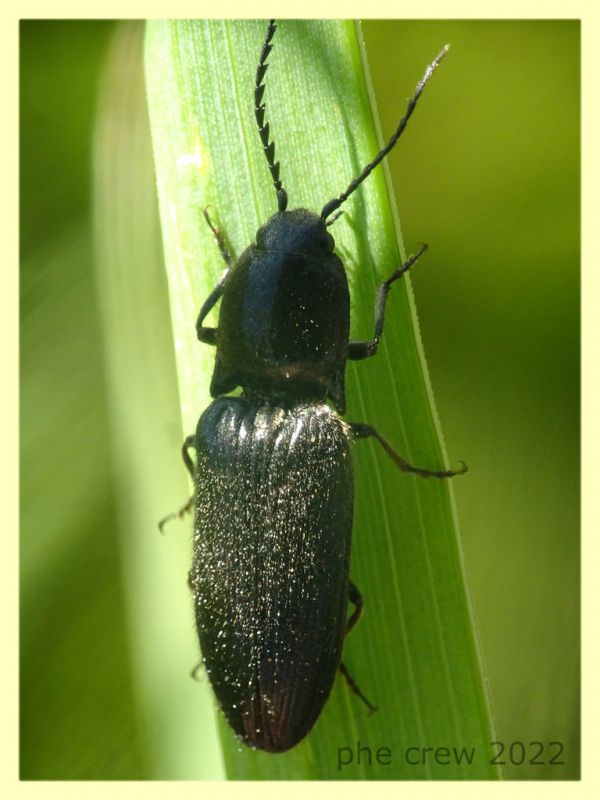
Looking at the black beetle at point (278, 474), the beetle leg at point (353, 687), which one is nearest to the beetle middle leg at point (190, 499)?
the black beetle at point (278, 474)

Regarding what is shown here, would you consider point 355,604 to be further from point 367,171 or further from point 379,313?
point 367,171

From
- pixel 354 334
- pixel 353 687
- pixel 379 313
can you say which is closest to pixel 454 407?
pixel 354 334

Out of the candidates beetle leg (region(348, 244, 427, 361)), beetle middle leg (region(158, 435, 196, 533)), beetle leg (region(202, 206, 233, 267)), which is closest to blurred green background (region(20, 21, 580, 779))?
beetle middle leg (region(158, 435, 196, 533))

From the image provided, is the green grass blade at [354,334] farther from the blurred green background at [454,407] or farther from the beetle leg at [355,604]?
the blurred green background at [454,407]

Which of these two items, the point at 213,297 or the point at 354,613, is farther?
the point at 213,297

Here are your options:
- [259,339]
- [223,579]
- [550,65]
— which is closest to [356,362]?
[259,339]

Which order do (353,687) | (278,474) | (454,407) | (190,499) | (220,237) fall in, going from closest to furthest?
(353,687) < (278,474) < (220,237) < (190,499) < (454,407)

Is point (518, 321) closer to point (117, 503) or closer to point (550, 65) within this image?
point (550, 65)

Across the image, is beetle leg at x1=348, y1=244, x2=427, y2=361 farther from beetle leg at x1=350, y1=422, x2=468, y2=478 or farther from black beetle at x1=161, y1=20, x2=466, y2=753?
beetle leg at x1=350, y1=422, x2=468, y2=478
